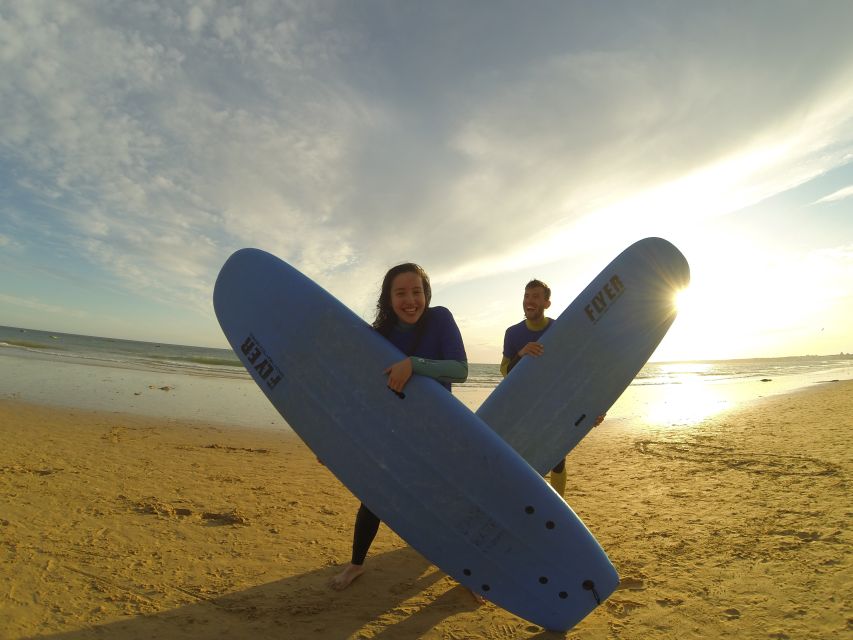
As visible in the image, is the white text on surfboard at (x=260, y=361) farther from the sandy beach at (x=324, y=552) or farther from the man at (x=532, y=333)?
the man at (x=532, y=333)

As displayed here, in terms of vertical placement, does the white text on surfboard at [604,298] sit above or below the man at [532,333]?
above

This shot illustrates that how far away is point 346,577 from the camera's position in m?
2.28

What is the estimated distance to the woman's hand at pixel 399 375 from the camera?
1.89 m

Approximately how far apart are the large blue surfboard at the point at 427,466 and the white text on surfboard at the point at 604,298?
1.86 m

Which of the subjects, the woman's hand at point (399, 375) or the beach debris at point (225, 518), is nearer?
the woman's hand at point (399, 375)

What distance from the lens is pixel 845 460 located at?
429cm

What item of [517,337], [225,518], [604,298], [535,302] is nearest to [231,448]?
[225,518]

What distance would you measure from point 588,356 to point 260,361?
7.88 feet

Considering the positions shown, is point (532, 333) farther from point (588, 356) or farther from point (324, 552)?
point (324, 552)

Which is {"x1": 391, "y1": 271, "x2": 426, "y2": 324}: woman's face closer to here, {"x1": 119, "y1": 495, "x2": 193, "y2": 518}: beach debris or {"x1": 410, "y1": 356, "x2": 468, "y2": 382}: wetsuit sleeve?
{"x1": 410, "y1": 356, "x2": 468, "y2": 382}: wetsuit sleeve

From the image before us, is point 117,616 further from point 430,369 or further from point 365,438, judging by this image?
point 430,369

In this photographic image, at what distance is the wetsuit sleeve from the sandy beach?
1.14 m

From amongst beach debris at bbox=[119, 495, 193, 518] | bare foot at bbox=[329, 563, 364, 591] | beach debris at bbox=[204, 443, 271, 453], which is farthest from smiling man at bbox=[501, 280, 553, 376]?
beach debris at bbox=[204, 443, 271, 453]

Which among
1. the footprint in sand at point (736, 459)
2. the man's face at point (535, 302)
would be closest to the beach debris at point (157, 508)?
the man's face at point (535, 302)
